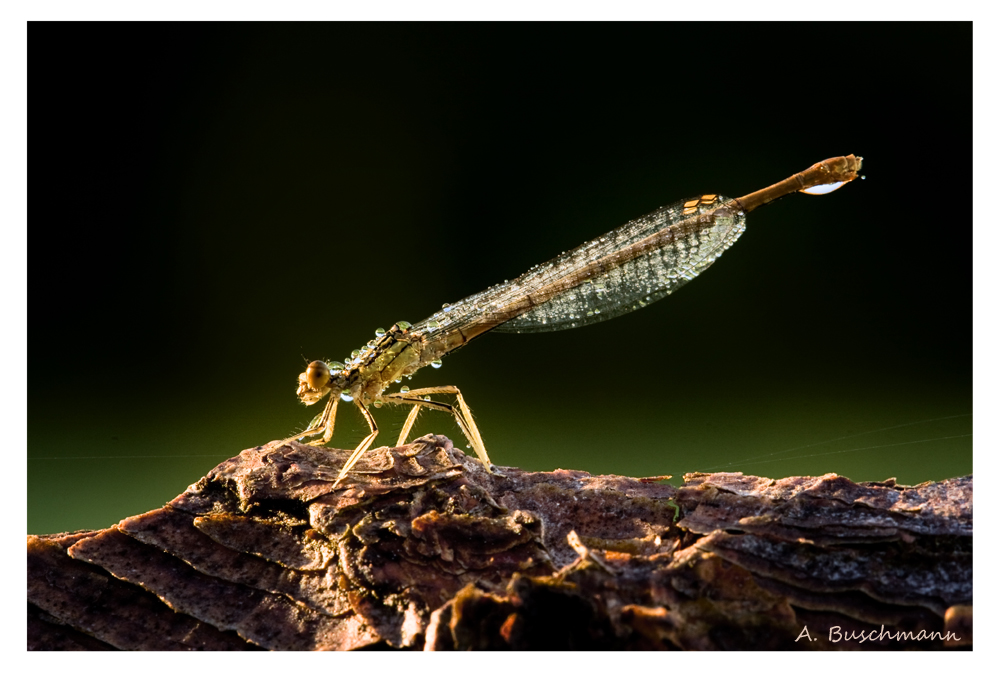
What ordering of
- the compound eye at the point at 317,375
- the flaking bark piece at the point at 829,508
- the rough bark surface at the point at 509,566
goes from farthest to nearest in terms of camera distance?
the compound eye at the point at 317,375 < the flaking bark piece at the point at 829,508 < the rough bark surface at the point at 509,566

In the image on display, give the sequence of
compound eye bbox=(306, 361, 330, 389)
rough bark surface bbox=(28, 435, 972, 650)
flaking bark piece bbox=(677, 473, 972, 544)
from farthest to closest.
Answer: compound eye bbox=(306, 361, 330, 389) → flaking bark piece bbox=(677, 473, 972, 544) → rough bark surface bbox=(28, 435, 972, 650)

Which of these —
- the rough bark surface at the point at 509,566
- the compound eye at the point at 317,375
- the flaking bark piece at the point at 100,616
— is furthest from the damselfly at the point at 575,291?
the flaking bark piece at the point at 100,616

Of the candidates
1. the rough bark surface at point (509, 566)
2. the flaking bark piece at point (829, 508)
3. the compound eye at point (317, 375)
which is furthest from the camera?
the compound eye at point (317, 375)

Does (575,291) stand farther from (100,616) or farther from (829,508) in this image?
(100,616)

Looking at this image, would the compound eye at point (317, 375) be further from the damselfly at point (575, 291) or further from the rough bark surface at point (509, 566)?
the rough bark surface at point (509, 566)

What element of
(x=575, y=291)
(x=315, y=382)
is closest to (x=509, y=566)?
(x=315, y=382)

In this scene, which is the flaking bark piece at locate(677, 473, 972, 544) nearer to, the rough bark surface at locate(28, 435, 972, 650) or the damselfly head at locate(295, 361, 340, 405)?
the rough bark surface at locate(28, 435, 972, 650)

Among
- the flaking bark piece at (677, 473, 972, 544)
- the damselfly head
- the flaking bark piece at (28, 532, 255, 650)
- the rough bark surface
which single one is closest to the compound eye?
the damselfly head

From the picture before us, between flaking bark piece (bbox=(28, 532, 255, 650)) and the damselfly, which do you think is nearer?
flaking bark piece (bbox=(28, 532, 255, 650))
